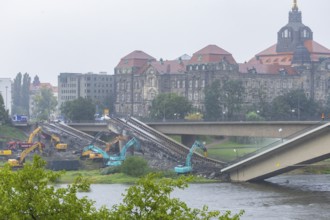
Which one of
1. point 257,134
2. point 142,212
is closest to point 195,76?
point 257,134

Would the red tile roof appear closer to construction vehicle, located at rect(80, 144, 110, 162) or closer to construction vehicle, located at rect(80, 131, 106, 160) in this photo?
construction vehicle, located at rect(80, 131, 106, 160)

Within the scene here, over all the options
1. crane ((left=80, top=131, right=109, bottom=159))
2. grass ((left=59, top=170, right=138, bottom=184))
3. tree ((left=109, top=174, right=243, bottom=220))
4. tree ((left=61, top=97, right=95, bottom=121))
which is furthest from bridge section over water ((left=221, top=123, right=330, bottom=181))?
tree ((left=61, top=97, right=95, bottom=121))

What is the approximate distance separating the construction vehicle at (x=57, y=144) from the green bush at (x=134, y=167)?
25.9m

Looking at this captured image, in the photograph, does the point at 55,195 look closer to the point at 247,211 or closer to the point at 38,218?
the point at 38,218

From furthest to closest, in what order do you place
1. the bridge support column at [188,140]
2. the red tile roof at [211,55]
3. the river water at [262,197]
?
the red tile roof at [211,55] < the bridge support column at [188,140] < the river water at [262,197]

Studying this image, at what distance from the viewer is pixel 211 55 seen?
196 m

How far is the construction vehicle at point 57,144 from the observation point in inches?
4973

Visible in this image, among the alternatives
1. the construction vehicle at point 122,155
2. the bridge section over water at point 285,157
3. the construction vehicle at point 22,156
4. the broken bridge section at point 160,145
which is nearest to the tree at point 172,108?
the broken bridge section at point 160,145

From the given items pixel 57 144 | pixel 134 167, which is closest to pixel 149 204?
pixel 134 167

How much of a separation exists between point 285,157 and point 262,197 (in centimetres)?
1018

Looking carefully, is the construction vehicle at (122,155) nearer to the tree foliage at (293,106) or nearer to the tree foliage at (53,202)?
the tree foliage at (293,106)

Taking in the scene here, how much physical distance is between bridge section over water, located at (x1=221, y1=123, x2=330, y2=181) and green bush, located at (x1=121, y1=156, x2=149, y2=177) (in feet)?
29.7

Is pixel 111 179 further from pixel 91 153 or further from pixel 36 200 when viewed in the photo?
pixel 36 200

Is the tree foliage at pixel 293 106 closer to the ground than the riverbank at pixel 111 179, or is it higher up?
higher up
